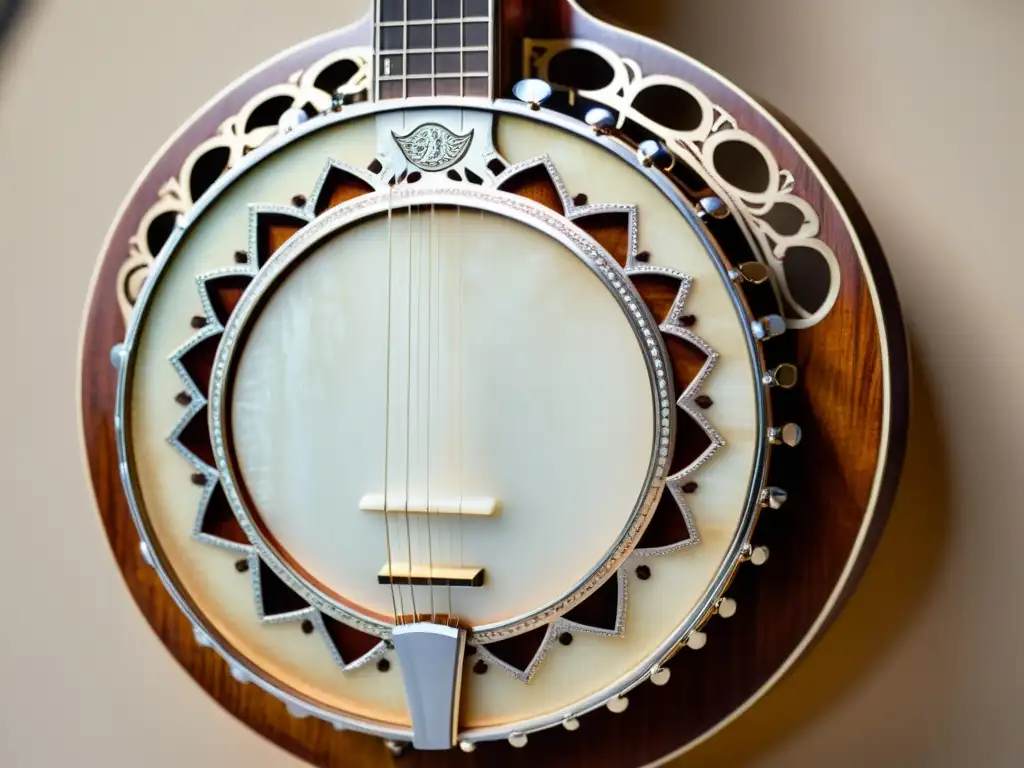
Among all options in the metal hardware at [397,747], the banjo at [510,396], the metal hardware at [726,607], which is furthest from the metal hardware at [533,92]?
the metal hardware at [397,747]

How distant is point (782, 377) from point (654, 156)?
6.1 inches

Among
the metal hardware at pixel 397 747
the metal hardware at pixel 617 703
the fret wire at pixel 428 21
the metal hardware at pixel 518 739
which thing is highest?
the fret wire at pixel 428 21

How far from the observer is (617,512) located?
0.63 m

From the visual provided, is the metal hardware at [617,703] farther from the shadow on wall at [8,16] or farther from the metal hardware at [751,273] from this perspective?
the shadow on wall at [8,16]

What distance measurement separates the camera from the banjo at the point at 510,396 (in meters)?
0.62

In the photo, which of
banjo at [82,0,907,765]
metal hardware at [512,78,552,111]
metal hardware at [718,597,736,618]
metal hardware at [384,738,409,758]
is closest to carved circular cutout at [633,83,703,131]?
banjo at [82,0,907,765]

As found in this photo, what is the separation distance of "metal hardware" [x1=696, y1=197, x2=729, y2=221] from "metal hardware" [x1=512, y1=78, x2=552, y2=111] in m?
0.12

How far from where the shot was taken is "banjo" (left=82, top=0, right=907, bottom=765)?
62cm

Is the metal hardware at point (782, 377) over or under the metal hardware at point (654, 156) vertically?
under

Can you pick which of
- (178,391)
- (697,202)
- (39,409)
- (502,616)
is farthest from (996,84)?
(39,409)

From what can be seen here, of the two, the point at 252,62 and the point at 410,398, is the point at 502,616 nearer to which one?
the point at 410,398

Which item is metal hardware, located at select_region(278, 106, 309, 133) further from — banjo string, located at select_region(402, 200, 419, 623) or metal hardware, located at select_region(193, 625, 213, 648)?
metal hardware, located at select_region(193, 625, 213, 648)

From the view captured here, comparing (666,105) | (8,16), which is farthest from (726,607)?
(8,16)

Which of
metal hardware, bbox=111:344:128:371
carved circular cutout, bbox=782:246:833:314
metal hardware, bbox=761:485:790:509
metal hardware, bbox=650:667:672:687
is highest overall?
carved circular cutout, bbox=782:246:833:314
